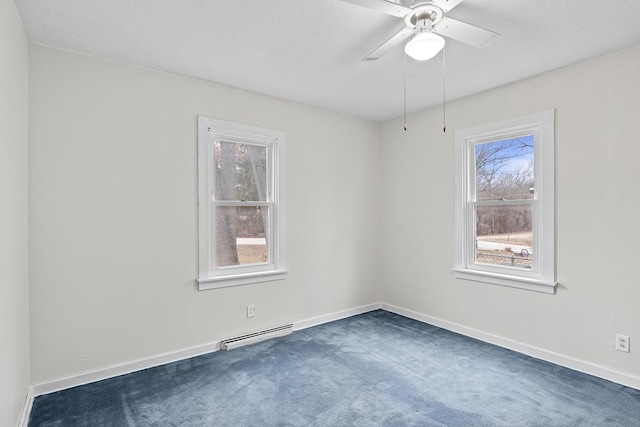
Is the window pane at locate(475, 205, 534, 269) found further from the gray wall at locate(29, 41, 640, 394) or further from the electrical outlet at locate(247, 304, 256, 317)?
the electrical outlet at locate(247, 304, 256, 317)

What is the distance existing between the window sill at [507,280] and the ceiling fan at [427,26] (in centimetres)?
208

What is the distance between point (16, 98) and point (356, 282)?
3.57m

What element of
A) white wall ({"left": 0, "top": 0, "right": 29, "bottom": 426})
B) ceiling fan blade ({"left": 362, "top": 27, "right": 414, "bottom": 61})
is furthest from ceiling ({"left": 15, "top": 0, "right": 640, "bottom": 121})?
white wall ({"left": 0, "top": 0, "right": 29, "bottom": 426})

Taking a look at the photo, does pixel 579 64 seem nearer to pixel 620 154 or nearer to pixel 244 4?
pixel 620 154

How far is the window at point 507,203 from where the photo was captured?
2.98 meters

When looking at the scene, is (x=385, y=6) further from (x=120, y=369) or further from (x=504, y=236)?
(x=120, y=369)

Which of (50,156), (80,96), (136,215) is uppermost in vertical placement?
(80,96)

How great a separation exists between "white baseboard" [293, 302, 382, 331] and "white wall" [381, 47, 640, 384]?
1.03m

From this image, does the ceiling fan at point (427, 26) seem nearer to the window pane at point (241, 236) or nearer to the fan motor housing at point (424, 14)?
the fan motor housing at point (424, 14)

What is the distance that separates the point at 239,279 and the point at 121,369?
1157 mm

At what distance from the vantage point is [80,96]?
2.57 m

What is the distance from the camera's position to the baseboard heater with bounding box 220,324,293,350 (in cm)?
321

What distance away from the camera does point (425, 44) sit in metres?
1.84

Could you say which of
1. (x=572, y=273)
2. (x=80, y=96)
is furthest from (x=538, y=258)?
(x=80, y=96)
